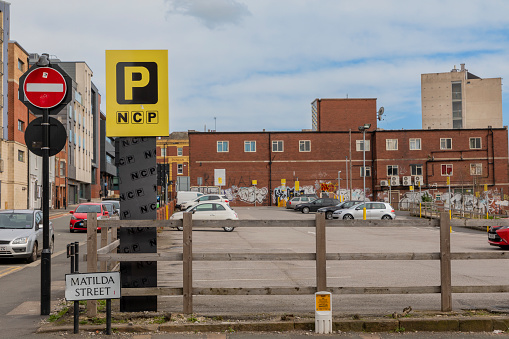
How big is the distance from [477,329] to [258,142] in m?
68.5

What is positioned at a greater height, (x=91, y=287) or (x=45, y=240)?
(x=45, y=240)

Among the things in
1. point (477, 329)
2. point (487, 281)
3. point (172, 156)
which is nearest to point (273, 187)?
point (172, 156)

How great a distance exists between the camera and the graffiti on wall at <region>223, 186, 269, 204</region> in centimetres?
7488

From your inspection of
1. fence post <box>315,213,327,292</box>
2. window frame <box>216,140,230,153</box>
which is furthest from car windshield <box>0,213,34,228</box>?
window frame <box>216,140,230,153</box>

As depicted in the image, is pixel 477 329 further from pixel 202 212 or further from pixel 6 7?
pixel 6 7

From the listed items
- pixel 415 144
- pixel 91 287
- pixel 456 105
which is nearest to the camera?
pixel 91 287

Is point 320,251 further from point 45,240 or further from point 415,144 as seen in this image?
point 415,144

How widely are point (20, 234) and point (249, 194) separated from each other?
5987 centimetres

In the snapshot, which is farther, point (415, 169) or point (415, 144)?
point (415, 144)

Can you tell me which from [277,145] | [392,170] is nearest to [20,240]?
[277,145]

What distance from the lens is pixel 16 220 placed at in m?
16.9

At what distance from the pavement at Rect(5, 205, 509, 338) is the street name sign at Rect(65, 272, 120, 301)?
1.64 feet

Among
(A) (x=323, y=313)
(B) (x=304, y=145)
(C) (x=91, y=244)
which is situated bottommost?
(A) (x=323, y=313)

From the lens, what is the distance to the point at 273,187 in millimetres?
75188
